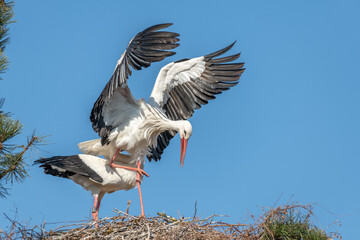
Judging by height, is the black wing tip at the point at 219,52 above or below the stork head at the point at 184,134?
above

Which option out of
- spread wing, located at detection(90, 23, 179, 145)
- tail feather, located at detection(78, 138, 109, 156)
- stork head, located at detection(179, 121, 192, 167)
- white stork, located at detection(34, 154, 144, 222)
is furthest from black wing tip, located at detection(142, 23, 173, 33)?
white stork, located at detection(34, 154, 144, 222)

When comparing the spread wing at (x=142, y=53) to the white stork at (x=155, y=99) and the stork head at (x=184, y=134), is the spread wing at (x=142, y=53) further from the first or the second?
the stork head at (x=184, y=134)

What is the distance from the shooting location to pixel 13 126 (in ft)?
27.7

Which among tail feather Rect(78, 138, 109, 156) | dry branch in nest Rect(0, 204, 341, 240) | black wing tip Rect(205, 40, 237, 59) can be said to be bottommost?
dry branch in nest Rect(0, 204, 341, 240)

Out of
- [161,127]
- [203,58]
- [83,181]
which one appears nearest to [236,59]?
[203,58]

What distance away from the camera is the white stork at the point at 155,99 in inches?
356

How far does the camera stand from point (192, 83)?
1078cm

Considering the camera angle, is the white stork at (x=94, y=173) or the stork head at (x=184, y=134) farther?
the white stork at (x=94, y=173)

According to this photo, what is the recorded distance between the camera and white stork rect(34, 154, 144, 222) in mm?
9781

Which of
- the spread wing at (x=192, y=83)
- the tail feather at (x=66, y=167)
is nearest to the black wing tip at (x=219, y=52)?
the spread wing at (x=192, y=83)

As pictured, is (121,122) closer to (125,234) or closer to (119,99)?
(119,99)

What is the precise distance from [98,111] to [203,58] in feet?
6.71

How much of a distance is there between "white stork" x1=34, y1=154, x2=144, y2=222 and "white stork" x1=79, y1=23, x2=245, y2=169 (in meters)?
0.15

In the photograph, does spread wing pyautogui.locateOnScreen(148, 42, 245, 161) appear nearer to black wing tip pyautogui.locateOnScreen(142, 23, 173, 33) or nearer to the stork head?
the stork head
